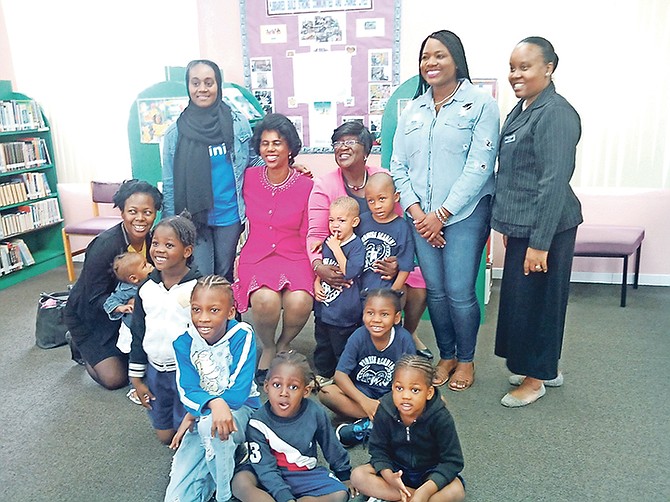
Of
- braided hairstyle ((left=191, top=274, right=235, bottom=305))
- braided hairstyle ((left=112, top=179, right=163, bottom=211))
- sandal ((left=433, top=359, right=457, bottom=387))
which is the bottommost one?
sandal ((left=433, top=359, right=457, bottom=387))

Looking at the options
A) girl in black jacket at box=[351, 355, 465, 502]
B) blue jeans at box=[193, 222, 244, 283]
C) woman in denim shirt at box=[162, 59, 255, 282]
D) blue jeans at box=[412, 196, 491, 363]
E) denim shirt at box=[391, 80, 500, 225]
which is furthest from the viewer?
blue jeans at box=[193, 222, 244, 283]

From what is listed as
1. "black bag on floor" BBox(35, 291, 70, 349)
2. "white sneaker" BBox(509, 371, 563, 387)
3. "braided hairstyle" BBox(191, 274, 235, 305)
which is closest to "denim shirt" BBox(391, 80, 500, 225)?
"white sneaker" BBox(509, 371, 563, 387)

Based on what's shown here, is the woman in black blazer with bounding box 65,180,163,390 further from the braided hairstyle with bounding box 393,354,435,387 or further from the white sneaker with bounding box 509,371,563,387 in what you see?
the white sneaker with bounding box 509,371,563,387

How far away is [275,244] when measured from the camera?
2.88 metres

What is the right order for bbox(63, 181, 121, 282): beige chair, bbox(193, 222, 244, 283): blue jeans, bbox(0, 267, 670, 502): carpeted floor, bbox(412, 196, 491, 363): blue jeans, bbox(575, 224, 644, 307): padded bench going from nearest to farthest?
bbox(0, 267, 670, 502): carpeted floor, bbox(412, 196, 491, 363): blue jeans, bbox(193, 222, 244, 283): blue jeans, bbox(575, 224, 644, 307): padded bench, bbox(63, 181, 121, 282): beige chair

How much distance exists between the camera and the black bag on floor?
3.34m

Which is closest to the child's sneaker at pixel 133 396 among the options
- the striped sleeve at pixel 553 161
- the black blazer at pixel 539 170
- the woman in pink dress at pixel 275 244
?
the woman in pink dress at pixel 275 244

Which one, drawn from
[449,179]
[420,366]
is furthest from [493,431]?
[449,179]

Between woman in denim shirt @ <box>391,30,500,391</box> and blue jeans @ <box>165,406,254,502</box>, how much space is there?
1.07 meters

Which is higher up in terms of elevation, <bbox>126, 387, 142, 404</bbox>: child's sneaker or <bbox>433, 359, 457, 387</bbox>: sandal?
<bbox>433, 359, 457, 387</bbox>: sandal

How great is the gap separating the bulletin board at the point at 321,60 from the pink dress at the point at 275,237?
163 centimetres

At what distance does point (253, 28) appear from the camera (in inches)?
173

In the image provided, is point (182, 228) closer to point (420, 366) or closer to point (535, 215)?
point (420, 366)

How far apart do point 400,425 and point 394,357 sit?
1.54ft
